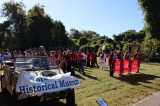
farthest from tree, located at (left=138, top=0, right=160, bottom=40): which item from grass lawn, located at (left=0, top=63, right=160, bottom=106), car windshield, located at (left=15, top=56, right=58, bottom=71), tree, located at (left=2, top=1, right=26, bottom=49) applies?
car windshield, located at (left=15, top=56, right=58, bottom=71)

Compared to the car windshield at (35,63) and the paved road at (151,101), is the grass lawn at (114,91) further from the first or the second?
the car windshield at (35,63)

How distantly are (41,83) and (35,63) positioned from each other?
Answer: 2128 mm

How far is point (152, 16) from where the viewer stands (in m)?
48.0

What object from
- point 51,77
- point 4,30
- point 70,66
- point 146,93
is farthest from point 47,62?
point 4,30

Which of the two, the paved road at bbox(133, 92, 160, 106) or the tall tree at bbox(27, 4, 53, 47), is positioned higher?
the tall tree at bbox(27, 4, 53, 47)

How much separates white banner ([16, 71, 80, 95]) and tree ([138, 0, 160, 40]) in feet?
125

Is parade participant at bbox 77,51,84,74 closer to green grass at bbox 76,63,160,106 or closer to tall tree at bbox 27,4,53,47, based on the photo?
green grass at bbox 76,63,160,106

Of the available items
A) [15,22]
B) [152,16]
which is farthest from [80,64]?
[15,22]

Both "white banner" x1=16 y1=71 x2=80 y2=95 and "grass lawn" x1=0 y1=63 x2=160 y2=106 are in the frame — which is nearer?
"white banner" x1=16 y1=71 x2=80 y2=95

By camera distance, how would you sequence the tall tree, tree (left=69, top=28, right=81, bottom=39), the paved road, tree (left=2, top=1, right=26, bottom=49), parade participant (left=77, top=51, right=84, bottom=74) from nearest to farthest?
the paved road → parade participant (left=77, top=51, right=84, bottom=74) → tree (left=2, top=1, right=26, bottom=49) → the tall tree → tree (left=69, top=28, right=81, bottom=39)

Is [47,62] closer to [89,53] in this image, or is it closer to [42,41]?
[89,53]

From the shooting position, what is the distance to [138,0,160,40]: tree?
157ft

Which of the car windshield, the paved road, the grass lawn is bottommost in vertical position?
the paved road

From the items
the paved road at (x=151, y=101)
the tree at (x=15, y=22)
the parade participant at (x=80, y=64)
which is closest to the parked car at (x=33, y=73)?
the paved road at (x=151, y=101)
